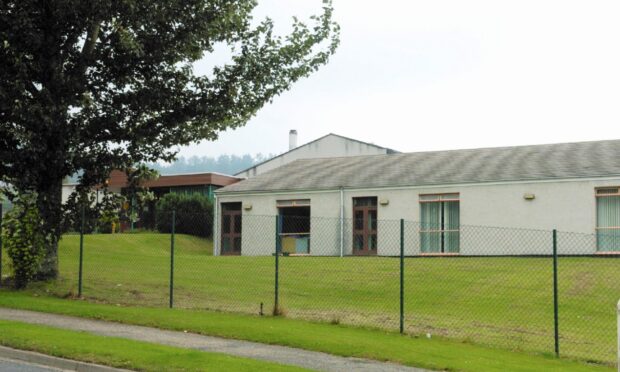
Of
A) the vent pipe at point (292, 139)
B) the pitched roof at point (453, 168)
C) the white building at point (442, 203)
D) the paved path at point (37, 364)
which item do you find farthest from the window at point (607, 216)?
the vent pipe at point (292, 139)

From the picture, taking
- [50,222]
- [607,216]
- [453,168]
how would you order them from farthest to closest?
[453,168] < [607,216] < [50,222]

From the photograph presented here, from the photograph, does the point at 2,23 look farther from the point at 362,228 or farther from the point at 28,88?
the point at 362,228

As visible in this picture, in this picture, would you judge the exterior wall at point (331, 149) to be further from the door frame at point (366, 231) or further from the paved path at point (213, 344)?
the paved path at point (213, 344)

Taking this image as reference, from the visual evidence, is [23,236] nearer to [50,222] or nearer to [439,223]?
[50,222]

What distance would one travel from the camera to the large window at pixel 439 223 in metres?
32.1

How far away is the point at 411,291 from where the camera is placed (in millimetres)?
20859

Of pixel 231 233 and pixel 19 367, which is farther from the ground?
pixel 231 233

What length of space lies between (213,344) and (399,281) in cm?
1026

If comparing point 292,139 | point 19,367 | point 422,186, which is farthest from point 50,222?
point 292,139

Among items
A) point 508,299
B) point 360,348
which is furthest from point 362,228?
point 360,348

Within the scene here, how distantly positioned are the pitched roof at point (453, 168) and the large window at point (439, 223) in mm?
770

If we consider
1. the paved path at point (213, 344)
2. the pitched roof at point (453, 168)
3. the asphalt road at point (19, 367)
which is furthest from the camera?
the pitched roof at point (453, 168)

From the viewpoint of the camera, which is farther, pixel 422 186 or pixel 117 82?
pixel 422 186

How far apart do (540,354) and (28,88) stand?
13.7m
